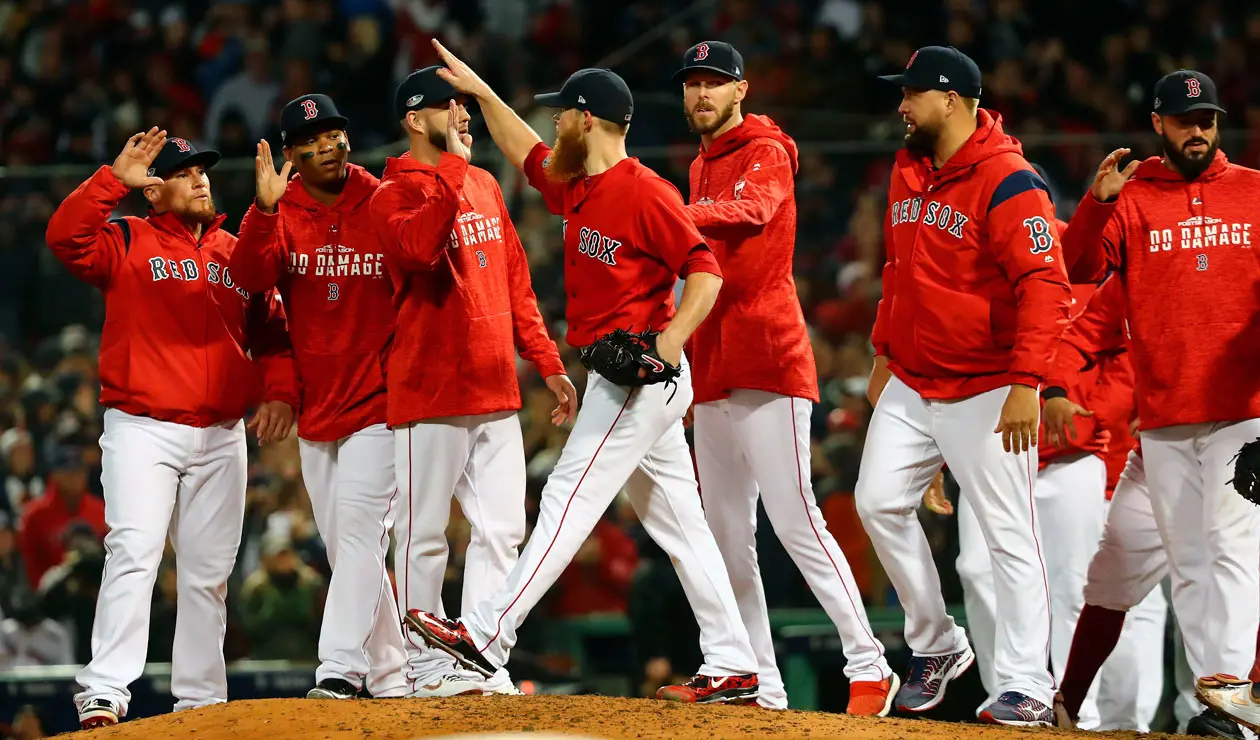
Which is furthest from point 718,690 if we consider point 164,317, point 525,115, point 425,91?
point 525,115

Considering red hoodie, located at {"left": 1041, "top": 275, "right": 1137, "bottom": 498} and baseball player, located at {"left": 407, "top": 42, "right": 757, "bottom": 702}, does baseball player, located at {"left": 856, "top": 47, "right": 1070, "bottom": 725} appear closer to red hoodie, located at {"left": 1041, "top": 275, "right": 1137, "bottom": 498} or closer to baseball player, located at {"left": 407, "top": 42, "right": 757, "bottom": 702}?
baseball player, located at {"left": 407, "top": 42, "right": 757, "bottom": 702}

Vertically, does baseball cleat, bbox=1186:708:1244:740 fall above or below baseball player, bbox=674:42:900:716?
below

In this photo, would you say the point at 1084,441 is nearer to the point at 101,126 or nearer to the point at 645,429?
the point at 645,429

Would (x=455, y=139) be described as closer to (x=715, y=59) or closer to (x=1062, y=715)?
(x=715, y=59)

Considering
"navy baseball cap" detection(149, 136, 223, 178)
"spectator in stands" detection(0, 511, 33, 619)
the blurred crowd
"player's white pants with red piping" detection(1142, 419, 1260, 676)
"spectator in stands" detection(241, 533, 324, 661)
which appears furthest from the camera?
"spectator in stands" detection(0, 511, 33, 619)

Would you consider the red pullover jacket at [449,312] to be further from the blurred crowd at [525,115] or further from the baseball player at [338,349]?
the blurred crowd at [525,115]

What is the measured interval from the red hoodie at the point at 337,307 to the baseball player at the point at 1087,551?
268 centimetres

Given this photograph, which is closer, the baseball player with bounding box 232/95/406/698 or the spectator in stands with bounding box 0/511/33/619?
the baseball player with bounding box 232/95/406/698

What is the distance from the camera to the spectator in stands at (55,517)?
8.76 m

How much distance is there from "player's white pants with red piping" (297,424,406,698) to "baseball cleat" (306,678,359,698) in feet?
0.07

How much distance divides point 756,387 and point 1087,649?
6.06ft

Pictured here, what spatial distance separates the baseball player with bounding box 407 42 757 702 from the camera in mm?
5090

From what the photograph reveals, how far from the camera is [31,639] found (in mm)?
8531

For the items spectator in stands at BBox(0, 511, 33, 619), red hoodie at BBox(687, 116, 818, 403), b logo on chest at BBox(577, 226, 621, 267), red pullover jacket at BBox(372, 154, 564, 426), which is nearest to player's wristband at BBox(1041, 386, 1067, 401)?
red hoodie at BBox(687, 116, 818, 403)
